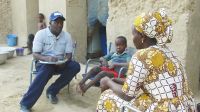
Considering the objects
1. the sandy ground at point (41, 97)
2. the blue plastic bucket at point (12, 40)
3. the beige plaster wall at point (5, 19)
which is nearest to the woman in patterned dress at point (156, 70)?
the sandy ground at point (41, 97)

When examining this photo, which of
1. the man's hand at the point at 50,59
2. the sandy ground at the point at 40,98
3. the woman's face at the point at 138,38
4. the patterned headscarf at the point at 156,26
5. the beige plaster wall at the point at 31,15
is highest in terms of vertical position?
the beige plaster wall at the point at 31,15

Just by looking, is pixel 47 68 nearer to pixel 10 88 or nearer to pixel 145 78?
pixel 10 88

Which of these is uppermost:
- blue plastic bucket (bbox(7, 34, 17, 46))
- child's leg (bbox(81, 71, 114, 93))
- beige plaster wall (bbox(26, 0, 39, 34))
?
beige plaster wall (bbox(26, 0, 39, 34))

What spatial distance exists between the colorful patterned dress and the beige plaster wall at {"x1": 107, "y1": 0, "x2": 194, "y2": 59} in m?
2.04

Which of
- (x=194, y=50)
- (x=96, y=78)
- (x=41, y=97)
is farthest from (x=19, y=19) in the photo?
(x=194, y=50)

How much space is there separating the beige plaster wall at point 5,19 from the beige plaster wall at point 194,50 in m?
6.25

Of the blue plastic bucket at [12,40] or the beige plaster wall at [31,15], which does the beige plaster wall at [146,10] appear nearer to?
the beige plaster wall at [31,15]

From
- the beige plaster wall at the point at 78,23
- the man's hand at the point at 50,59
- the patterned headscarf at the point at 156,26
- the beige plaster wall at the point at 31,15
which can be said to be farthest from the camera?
the beige plaster wall at the point at 31,15

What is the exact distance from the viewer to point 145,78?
2.87 metres

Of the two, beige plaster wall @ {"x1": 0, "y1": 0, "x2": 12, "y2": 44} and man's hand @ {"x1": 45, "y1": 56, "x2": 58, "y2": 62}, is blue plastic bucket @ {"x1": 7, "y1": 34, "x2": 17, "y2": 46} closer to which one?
beige plaster wall @ {"x1": 0, "y1": 0, "x2": 12, "y2": 44}

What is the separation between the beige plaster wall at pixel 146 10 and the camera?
489 cm

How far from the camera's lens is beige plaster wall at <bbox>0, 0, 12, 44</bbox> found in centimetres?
1010

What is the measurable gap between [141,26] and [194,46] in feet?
7.97

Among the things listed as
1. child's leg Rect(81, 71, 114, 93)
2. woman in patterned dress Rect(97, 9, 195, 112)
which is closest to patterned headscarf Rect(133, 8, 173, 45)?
woman in patterned dress Rect(97, 9, 195, 112)
